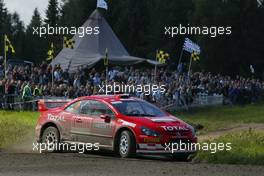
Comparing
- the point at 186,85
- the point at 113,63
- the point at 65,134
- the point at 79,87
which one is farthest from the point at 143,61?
the point at 65,134

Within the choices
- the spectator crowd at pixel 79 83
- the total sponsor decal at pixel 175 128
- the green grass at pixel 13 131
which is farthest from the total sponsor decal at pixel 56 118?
the spectator crowd at pixel 79 83

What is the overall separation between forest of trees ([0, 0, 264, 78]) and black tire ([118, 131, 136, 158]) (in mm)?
57241

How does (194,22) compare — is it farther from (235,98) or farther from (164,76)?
(164,76)

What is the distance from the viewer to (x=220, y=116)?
32031mm

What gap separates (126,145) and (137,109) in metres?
1.21

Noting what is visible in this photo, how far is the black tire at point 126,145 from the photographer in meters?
15.3

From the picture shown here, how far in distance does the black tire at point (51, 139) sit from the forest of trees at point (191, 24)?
55.9 meters

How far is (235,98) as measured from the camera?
4269 centimetres

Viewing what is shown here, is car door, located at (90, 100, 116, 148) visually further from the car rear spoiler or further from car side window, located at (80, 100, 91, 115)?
the car rear spoiler

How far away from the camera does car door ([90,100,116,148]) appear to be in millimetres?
15875

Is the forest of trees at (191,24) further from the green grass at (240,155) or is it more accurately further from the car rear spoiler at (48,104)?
the green grass at (240,155)

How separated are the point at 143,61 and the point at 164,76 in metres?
4.80

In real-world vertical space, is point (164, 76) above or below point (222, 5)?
below

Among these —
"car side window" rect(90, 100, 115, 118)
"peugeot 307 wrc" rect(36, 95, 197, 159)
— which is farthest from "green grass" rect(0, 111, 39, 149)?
"car side window" rect(90, 100, 115, 118)
